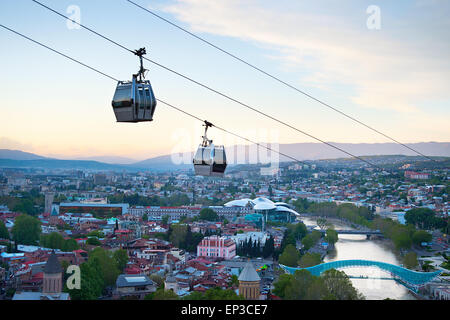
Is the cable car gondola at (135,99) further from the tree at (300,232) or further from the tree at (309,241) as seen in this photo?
the tree at (300,232)

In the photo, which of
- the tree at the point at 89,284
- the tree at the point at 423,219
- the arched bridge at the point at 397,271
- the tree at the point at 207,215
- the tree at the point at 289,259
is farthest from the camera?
the tree at the point at 207,215

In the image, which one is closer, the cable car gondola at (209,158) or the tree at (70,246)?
the cable car gondola at (209,158)

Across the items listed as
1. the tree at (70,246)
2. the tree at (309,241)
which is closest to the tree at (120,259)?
the tree at (70,246)

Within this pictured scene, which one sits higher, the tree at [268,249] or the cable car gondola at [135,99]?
the cable car gondola at [135,99]

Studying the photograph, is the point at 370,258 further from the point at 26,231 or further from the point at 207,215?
the point at 207,215
